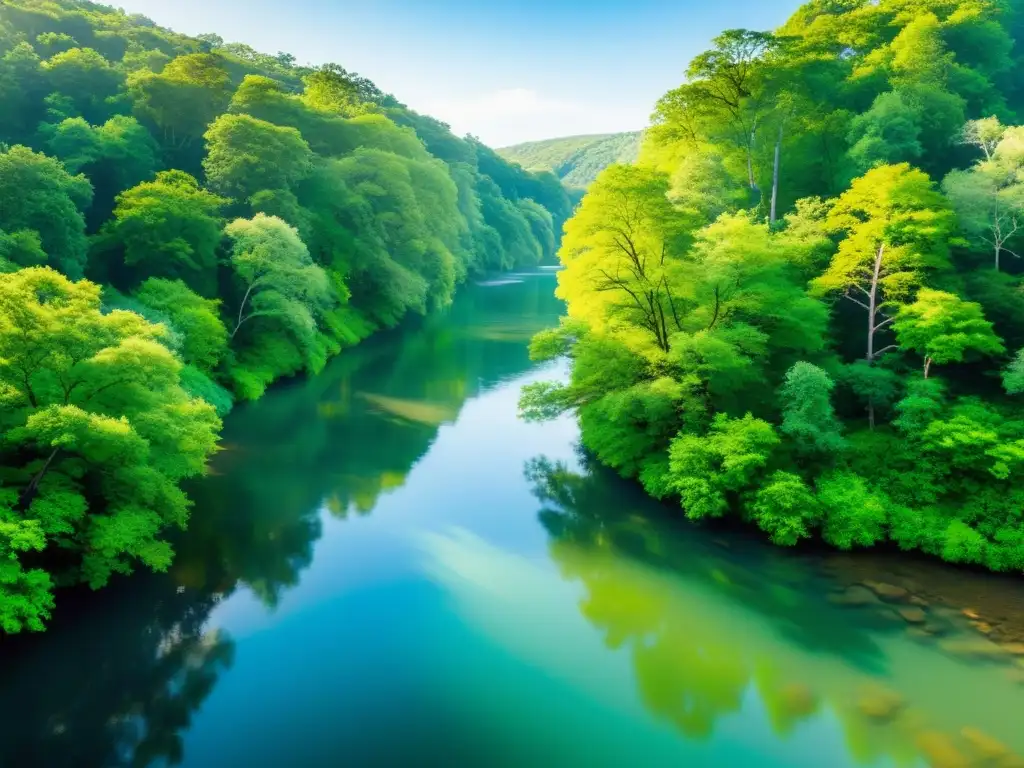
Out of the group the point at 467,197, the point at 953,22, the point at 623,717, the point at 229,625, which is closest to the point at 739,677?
the point at 623,717

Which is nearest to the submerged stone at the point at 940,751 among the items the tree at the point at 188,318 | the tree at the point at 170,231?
the tree at the point at 188,318

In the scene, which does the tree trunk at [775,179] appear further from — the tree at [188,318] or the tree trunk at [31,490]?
the tree trunk at [31,490]

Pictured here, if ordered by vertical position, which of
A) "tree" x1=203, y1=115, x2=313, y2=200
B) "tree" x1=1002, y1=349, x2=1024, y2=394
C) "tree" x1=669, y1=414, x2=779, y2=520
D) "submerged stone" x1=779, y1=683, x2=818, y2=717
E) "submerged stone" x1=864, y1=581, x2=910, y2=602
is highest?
"tree" x1=203, y1=115, x2=313, y2=200

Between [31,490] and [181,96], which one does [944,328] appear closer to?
[31,490]

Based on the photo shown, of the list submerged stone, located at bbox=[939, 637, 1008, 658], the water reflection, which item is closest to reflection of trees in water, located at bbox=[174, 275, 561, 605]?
the water reflection

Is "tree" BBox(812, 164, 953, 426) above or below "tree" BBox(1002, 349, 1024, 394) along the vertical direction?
above

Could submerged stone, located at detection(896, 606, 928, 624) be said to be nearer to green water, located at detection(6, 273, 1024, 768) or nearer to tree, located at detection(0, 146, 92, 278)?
green water, located at detection(6, 273, 1024, 768)

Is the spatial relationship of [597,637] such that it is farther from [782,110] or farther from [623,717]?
[782,110]
